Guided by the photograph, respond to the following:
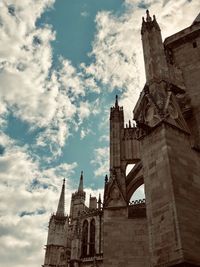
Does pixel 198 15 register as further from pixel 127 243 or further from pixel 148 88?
pixel 127 243

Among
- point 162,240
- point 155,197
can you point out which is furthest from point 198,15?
point 162,240

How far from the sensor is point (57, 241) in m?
36.6

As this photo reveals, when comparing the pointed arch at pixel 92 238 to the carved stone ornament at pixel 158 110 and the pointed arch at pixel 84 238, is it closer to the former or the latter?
the pointed arch at pixel 84 238

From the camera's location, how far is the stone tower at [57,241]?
1384 inches

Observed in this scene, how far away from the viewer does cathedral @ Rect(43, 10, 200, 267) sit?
5.74 m

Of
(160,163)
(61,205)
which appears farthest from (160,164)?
(61,205)

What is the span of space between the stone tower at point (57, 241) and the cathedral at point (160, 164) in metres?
24.7

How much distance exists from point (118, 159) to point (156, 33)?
5.52 m

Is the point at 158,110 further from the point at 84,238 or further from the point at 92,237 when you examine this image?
the point at 84,238

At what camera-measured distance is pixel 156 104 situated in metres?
7.57

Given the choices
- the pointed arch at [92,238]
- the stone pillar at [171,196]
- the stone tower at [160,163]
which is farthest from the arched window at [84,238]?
the stone pillar at [171,196]

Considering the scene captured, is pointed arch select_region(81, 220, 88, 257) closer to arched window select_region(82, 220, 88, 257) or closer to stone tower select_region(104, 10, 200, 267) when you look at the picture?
arched window select_region(82, 220, 88, 257)

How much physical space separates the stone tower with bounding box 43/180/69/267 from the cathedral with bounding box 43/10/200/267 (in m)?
24.7

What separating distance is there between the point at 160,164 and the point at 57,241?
33.1 m
